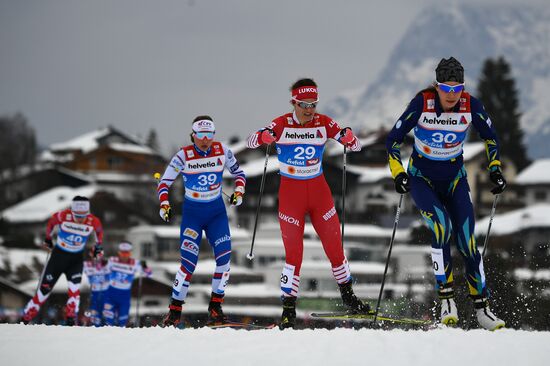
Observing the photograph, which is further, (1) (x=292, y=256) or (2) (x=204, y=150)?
(2) (x=204, y=150)

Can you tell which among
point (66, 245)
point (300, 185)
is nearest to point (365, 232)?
point (66, 245)

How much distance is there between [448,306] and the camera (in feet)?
31.8

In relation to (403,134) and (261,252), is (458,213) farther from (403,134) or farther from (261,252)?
(261,252)

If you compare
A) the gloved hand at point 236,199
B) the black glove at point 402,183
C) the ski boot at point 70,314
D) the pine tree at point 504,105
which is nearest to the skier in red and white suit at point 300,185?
the gloved hand at point 236,199

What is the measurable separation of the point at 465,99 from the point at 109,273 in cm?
1235

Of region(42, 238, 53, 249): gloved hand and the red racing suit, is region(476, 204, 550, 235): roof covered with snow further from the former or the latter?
the red racing suit

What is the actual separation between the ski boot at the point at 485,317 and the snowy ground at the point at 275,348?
53cm

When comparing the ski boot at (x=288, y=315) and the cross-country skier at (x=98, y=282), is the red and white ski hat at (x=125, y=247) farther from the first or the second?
the ski boot at (x=288, y=315)

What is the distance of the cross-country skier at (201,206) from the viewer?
448 inches

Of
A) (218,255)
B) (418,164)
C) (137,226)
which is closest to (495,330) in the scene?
(418,164)

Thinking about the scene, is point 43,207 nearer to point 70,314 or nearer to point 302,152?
point 70,314

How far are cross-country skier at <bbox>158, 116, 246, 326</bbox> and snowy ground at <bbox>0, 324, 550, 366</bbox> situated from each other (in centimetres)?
266

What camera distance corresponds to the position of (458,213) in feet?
32.0

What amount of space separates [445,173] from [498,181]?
2.07 ft
